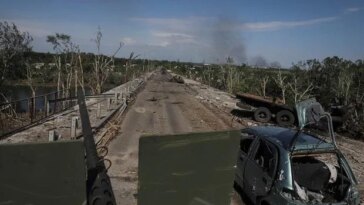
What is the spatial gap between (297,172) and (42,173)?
435 centimetres

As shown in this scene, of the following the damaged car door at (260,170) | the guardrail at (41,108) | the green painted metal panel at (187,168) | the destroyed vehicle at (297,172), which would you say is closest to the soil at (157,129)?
the damaged car door at (260,170)

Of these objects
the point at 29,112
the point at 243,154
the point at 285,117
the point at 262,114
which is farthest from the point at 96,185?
the point at 262,114

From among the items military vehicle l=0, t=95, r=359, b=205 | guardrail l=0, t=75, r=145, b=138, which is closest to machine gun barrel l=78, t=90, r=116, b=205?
military vehicle l=0, t=95, r=359, b=205

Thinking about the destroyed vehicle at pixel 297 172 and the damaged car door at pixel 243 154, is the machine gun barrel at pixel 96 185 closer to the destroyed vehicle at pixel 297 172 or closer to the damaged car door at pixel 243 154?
the destroyed vehicle at pixel 297 172

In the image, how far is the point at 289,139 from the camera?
24.1 feet

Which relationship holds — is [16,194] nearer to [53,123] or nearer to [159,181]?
[159,181]

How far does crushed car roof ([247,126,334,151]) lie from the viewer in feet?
22.7

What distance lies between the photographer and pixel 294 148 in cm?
689

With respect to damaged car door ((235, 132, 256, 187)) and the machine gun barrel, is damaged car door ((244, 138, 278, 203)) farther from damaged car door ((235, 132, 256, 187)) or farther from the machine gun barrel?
the machine gun barrel

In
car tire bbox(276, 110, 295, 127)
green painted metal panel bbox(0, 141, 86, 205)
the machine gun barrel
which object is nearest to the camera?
green painted metal panel bbox(0, 141, 86, 205)

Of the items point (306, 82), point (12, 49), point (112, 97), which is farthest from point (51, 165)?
point (306, 82)

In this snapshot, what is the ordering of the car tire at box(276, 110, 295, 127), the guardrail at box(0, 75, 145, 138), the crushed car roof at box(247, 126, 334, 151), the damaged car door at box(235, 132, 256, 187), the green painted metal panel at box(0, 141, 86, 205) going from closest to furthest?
1. the green painted metal panel at box(0, 141, 86, 205)
2. the crushed car roof at box(247, 126, 334, 151)
3. the damaged car door at box(235, 132, 256, 187)
4. the guardrail at box(0, 75, 145, 138)
5. the car tire at box(276, 110, 295, 127)

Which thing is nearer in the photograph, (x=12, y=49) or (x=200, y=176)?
(x=200, y=176)

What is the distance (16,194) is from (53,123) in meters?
13.6
